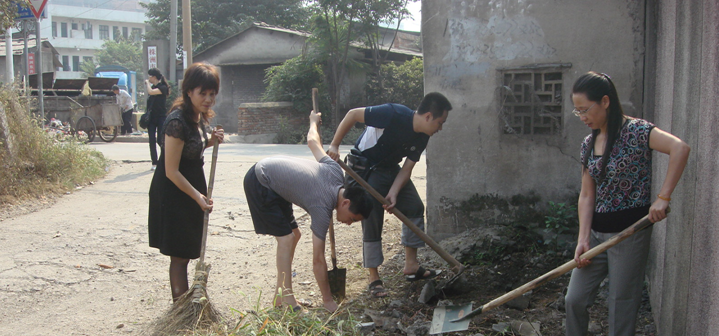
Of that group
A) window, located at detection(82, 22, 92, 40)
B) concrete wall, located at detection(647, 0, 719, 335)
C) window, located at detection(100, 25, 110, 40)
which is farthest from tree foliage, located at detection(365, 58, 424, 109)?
window, located at detection(100, 25, 110, 40)

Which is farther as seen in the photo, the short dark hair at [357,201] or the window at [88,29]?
the window at [88,29]

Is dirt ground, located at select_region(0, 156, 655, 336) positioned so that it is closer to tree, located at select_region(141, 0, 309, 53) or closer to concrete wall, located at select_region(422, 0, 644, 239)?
concrete wall, located at select_region(422, 0, 644, 239)

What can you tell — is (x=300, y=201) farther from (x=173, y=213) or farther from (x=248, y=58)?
(x=248, y=58)

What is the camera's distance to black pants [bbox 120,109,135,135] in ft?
59.0

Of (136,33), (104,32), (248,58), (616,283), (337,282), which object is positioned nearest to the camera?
(616,283)

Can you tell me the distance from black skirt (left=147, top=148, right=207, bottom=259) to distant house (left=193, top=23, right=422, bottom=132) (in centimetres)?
1799

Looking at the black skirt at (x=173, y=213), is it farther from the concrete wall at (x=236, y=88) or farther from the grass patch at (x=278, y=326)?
the concrete wall at (x=236, y=88)

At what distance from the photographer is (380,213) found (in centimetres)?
439

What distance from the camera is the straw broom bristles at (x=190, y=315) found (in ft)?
10.9

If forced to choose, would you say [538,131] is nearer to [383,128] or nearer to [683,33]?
[383,128]

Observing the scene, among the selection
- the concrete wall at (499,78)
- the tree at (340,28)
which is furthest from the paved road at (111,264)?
the tree at (340,28)

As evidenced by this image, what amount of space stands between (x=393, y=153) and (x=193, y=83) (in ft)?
5.26

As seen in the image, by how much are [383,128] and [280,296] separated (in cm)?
147

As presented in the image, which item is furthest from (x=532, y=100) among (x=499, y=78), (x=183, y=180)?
(x=183, y=180)
